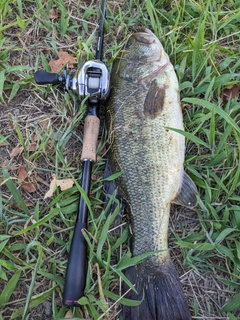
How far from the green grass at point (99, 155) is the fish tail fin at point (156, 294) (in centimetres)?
12

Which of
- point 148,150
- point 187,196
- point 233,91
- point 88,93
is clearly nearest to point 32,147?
point 88,93

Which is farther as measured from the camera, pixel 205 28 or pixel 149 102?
pixel 205 28

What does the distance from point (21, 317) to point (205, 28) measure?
111 inches

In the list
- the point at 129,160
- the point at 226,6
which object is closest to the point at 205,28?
the point at 226,6

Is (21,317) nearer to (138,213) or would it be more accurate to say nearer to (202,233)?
(138,213)

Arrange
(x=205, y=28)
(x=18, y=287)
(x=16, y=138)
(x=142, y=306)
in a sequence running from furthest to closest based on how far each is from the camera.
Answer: (x=205, y=28), (x=16, y=138), (x=18, y=287), (x=142, y=306)

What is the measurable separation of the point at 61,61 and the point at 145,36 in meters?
0.78

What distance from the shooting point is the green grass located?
2.53 metres

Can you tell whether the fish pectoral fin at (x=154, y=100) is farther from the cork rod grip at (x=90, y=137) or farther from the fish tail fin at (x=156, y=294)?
the fish tail fin at (x=156, y=294)

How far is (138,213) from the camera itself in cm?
259

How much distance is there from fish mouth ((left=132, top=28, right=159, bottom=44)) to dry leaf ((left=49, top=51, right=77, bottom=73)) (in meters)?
0.60

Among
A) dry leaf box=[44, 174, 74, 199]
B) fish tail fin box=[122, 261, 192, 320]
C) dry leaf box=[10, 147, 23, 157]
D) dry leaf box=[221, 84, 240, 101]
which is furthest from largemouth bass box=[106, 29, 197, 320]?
dry leaf box=[10, 147, 23, 157]

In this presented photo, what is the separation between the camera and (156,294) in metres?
2.39

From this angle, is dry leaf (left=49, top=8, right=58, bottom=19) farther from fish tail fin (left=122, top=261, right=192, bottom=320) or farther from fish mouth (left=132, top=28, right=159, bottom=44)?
fish tail fin (left=122, top=261, right=192, bottom=320)
